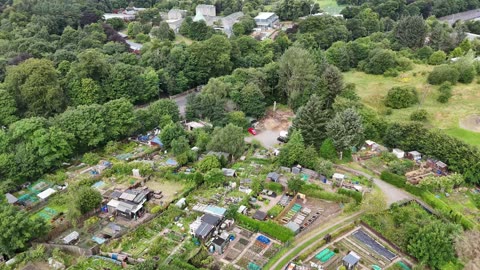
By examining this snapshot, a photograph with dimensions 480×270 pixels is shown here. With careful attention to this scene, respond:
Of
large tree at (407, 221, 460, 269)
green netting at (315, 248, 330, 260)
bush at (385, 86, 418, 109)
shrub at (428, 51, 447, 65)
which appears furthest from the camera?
shrub at (428, 51, 447, 65)

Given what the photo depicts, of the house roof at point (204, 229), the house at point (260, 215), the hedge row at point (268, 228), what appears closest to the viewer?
the house roof at point (204, 229)

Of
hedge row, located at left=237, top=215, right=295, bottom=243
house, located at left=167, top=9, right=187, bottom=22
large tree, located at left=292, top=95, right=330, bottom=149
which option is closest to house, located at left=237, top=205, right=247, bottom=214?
hedge row, located at left=237, top=215, right=295, bottom=243

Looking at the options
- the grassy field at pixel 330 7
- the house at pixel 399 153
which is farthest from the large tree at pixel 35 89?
the grassy field at pixel 330 7

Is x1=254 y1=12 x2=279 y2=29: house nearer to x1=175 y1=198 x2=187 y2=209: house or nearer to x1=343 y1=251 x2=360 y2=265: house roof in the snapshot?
x1=175 y1=198 x2=187 y2=209: house

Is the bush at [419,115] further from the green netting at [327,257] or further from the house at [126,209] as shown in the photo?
the house at [126,209]

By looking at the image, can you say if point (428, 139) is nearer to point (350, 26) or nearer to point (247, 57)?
point (247, 57)

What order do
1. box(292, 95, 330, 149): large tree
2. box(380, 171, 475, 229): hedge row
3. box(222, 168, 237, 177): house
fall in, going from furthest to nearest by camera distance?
box(292, 95, 330, 149): large tree, box(222, 168, 237, 177): house, box(380, 171, 475, 229): hedge row
